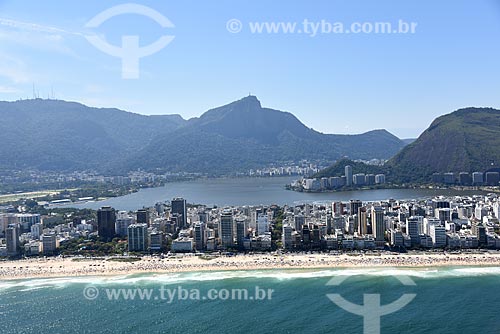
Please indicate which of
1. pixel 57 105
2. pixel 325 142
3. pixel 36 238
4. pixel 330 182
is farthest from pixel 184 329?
pixel 57 105

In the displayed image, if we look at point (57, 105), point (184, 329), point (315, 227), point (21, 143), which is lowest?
point (184, 329)

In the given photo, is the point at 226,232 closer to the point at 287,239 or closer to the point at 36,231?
the point at 287,239

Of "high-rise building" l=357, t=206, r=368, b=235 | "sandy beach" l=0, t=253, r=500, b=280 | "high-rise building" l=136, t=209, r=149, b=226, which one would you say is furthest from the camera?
"high-rise building" l=136, t=209, r=149, b=226

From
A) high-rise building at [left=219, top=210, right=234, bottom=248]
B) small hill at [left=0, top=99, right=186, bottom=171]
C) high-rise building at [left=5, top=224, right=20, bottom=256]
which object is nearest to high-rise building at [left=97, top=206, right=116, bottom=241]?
high-rise building at [left=5, top=224, right=20, bottom=256]

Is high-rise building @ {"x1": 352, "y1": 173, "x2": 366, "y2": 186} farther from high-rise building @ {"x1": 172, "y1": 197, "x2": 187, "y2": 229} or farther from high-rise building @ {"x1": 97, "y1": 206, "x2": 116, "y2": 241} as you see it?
high-rise building @ {"x1": 97, "y1": 206, "x2": 116, "y2": 241}

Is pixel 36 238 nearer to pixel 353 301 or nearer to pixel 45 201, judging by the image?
pixel 353 301

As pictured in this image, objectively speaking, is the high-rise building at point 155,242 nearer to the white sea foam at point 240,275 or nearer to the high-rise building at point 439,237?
the white sea foam at point 240,275
